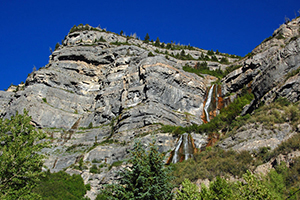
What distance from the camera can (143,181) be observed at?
40.4ft

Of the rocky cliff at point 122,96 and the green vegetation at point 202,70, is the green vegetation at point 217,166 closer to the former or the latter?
the rocky cliff at point 122,96

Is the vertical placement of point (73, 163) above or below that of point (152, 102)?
below

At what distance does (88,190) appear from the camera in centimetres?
3045

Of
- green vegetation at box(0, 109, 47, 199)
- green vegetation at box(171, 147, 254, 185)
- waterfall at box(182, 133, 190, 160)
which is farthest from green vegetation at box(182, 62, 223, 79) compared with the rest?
green vegetation at box(0, 109, 47, 199)

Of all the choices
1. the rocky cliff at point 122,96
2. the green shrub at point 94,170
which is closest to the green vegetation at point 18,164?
the rocky cliff at point 122,96

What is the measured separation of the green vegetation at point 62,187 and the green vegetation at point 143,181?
54.5 feet

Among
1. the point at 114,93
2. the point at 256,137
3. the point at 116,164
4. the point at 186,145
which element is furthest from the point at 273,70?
the point at 114,93

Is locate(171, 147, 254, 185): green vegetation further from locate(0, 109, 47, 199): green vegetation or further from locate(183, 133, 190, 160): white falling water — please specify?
locate(0, 109, 47, 199): green vegetation

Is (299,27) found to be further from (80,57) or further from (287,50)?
(80,57)

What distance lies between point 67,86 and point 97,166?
2535 cm

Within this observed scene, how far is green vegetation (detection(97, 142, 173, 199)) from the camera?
1214cm

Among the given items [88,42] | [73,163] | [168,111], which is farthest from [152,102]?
[88,42]

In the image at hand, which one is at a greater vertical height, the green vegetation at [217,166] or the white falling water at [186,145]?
the white falling water at [186,145]

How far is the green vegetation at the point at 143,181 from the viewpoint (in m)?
12.1
